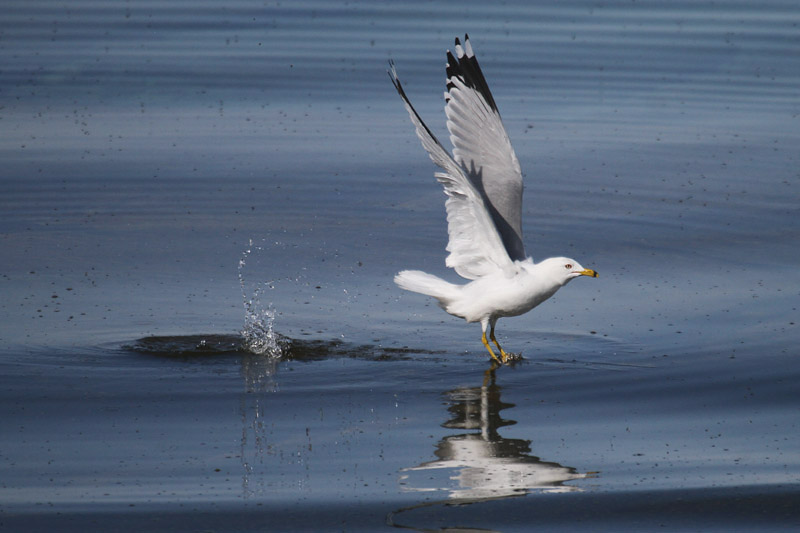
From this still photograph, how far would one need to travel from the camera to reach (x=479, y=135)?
28.1 ft

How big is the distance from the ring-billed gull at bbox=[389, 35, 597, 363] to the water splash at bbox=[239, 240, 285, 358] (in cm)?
90

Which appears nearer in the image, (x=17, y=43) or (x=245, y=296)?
(x=245, y=296)

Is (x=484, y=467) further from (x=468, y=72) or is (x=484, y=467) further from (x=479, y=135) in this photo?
(x=468, y=72)

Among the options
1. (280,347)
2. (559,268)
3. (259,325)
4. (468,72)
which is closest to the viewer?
(559,268)

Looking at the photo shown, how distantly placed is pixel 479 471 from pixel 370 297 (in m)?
3.11

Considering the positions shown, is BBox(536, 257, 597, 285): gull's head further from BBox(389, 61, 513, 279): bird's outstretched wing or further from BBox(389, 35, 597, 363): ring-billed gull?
BBox(389, 61, 513, 279): bird's outstretched wing

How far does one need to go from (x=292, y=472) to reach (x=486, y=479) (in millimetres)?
922

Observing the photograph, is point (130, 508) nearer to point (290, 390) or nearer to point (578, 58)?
point (290, 390)

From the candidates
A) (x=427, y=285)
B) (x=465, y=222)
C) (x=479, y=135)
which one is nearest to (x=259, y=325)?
(x=427, y=285)

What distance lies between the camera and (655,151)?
1320 cm

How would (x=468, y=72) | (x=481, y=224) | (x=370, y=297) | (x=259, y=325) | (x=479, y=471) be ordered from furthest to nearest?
1. (x=370, y=297)
2. (x=468, y=72)
3. (x=259, y=325)
4. (x=481, y=224)
5. (x=479, y=471)

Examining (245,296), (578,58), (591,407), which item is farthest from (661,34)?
(591,407)

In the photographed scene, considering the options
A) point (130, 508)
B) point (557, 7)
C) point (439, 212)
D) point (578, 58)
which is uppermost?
point (557, 7)

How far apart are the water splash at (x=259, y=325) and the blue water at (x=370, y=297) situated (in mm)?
43
